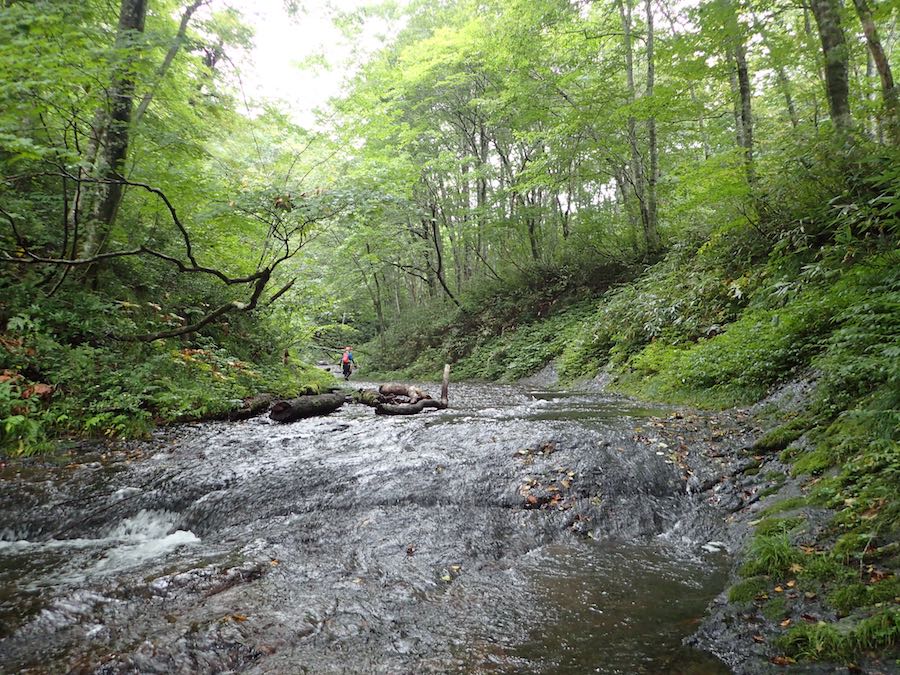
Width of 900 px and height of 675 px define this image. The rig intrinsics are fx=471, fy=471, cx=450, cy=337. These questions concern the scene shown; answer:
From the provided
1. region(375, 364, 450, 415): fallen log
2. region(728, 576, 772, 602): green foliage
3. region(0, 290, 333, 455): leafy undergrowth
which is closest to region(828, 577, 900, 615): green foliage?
region(728, 576, 772, 602): green foliage

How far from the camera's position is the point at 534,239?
19.2 m

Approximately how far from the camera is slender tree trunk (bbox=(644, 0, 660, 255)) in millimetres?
12961

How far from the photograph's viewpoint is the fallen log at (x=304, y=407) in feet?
28.3

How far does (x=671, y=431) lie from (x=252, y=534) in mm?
4690

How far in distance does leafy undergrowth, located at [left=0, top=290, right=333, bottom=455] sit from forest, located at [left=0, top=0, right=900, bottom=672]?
0.15 ft

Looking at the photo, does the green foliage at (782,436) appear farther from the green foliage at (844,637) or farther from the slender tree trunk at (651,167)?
the slender tree trunk at (651,167)

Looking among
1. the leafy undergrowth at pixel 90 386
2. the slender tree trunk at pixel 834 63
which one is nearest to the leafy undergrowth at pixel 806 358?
the slender tree trunk at pixel 834 63

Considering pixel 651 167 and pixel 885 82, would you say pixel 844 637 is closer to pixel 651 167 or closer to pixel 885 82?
pixel 885 82

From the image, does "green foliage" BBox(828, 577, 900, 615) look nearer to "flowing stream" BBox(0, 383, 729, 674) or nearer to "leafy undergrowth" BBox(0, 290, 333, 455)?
"flowing stream" BBox(0, 383, 729, 674)

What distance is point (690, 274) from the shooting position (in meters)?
10.8

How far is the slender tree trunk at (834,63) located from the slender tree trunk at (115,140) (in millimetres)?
10725

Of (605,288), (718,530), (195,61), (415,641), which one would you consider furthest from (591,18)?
(415,641)

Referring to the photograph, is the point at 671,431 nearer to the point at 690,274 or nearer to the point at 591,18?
the point at 690,274

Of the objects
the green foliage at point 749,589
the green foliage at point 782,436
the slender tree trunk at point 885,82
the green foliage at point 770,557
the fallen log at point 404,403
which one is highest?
the slender tree trunk at point 885,82
